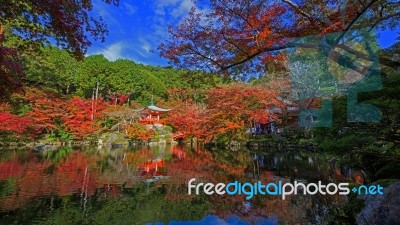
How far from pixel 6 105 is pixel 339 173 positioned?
1821 cm

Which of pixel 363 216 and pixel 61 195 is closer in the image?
pixel 363 216

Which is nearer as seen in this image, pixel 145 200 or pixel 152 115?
pixel 145 200

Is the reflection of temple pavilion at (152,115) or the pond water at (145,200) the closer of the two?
the pond water at (145,200)

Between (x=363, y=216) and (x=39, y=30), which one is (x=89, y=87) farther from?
(x=363, y=216)

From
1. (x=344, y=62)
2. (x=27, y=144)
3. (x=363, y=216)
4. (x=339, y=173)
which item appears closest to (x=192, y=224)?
(x=363, y=216)

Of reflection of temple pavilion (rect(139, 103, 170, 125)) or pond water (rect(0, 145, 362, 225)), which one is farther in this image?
reflection of temple pavilion (rect(139, 103, 170, 125))

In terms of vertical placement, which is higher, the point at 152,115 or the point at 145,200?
the point at 152,115

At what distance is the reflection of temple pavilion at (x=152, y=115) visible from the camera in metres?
26.8

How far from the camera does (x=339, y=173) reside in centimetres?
777

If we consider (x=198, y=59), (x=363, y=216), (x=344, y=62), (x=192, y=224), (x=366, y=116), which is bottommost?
(x=192, y=224)

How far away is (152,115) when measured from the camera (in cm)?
2803

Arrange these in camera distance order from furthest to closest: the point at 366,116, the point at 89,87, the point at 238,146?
1. the point at 89,87
2. the point at 238,146
3. the point at 366,116

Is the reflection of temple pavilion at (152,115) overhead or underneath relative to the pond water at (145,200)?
overhead

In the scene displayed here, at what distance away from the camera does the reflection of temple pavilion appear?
2681cm
